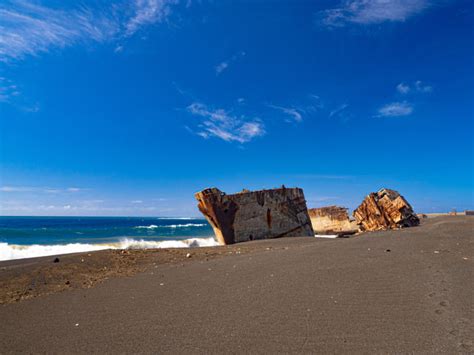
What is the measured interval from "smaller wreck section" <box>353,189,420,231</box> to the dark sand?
847 centimetres

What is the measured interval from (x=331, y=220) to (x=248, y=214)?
13.9 m

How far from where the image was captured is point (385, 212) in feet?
46.0

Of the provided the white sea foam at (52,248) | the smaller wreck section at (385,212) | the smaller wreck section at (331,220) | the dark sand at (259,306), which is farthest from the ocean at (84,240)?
the dark sand at (259,306)

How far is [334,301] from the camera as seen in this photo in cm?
323

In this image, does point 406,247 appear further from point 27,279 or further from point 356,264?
point 27,279

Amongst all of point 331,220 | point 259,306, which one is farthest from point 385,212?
point 259,306

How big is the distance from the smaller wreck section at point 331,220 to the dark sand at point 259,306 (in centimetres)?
1971

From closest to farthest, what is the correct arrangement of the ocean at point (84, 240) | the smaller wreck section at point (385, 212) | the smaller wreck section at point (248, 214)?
the smaller wreck section at point (385, 212) < the smaller wreck section at point (248, 214) < the ocean at point (84, 240)

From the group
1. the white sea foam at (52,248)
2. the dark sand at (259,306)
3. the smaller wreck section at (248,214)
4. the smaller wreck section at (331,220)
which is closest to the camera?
the dark sand at (259,306)

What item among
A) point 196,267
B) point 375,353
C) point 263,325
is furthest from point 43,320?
point 375,353

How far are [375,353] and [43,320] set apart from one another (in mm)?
3166

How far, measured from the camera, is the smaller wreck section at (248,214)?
13641mm

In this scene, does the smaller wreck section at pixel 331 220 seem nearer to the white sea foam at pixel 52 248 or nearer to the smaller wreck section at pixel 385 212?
the smaller wreck section at pixel 385 212

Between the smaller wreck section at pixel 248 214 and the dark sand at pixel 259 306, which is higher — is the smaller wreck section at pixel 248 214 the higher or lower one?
the higher one
